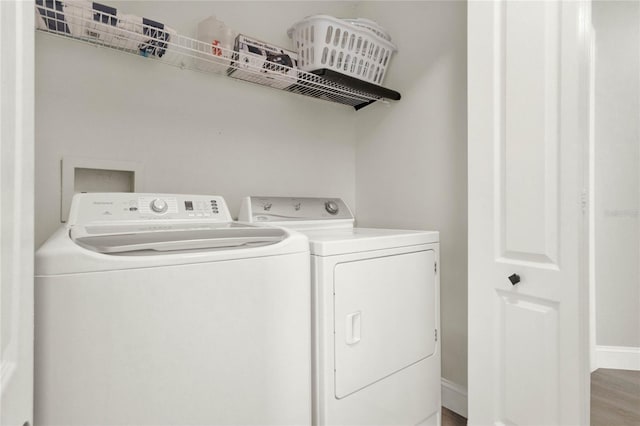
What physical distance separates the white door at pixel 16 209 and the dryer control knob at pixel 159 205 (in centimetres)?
76

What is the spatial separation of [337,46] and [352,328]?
1463 mm

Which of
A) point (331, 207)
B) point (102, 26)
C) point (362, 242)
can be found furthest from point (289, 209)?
point (102, 26)

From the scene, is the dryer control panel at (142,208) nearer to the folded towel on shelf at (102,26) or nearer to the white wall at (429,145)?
the folded towel on shelf at (102,26)

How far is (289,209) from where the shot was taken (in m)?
1.80

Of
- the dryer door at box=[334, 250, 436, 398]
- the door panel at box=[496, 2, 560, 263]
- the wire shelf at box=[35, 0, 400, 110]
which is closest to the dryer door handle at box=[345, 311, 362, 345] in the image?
the dryer door at box=[334, 250, 436, 398]

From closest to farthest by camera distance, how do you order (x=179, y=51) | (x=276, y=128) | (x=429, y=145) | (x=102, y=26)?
1. (x=102, y=26)
2. (x=179, y=51)
3. (x=429, y=145)
4. (x=276, y=128)

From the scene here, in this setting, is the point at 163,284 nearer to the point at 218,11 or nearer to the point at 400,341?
the point at 400,341

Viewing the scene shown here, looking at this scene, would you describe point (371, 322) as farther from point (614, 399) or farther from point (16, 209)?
point (16, 209)

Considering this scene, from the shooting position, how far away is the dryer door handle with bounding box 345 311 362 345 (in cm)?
130

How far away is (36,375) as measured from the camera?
2.43ft

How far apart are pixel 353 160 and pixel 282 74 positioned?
951 millimetres

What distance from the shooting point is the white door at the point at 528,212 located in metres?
1.22

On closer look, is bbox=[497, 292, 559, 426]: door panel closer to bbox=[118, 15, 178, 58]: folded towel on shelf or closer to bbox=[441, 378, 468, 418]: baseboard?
bbox=[441, 378, 468, 418]: baseboard

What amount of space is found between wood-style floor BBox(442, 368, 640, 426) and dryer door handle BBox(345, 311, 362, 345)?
857 mm
